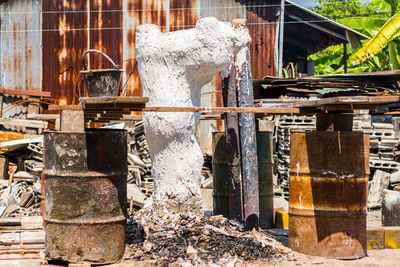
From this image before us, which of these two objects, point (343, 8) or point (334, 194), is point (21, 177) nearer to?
point (334, 194)

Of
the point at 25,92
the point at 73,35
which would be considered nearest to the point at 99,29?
the point at 73,35

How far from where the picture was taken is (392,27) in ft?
65.5

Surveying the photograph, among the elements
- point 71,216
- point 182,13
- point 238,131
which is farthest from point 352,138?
point 182,13

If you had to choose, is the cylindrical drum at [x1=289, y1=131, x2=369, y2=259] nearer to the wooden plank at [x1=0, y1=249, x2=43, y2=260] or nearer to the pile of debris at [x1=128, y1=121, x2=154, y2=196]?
the wooden plank at [x1=0, y1=249, x2=43, y2=260]

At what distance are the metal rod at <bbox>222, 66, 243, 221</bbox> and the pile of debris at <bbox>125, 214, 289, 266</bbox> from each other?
585mm

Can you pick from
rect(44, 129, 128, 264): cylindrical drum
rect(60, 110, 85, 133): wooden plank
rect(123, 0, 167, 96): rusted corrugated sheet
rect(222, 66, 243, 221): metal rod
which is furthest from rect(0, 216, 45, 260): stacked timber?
rect(123, 0, 167, 96): rusted corrugated sheet

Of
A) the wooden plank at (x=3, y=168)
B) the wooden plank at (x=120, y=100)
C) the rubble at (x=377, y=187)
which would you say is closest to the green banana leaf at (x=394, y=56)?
the rubble at (x=377, y=187)

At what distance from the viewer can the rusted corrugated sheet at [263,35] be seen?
583 inches

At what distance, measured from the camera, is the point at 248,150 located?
7.96m

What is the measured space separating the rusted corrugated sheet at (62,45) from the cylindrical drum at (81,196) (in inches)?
323

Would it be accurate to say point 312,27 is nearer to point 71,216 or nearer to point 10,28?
point 10,28

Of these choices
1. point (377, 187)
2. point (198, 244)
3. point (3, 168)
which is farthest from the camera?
point (3, 168)

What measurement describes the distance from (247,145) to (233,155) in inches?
11.1

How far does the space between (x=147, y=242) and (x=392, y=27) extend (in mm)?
15803
